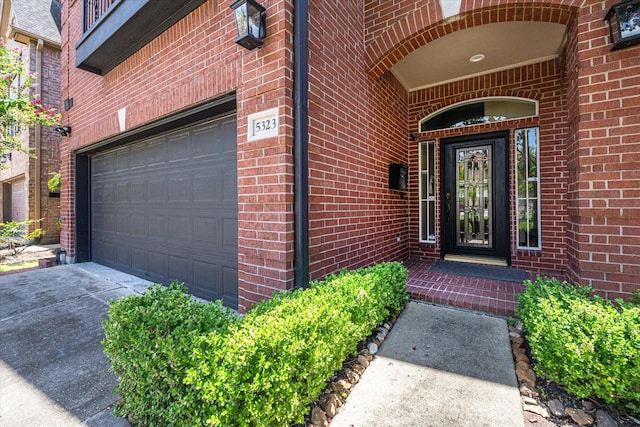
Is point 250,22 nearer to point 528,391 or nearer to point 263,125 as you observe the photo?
point 263,125

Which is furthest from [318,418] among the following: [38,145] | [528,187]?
[38,145]

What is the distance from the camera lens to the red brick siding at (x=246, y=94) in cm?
250

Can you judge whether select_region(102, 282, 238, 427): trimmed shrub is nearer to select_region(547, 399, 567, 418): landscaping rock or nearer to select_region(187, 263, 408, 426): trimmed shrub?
select_region(187, 263, 408, 426): trimmed shrub

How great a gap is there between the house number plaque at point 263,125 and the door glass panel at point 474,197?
3.70 metres

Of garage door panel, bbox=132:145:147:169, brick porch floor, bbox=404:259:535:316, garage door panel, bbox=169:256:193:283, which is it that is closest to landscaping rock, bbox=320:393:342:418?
brick porch floor, bbox=404:259:535:316

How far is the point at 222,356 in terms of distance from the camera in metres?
1.38

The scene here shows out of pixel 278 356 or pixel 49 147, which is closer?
pixel 278 356

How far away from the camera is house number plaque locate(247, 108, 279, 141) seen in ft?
8.34

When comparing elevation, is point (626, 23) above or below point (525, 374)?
above

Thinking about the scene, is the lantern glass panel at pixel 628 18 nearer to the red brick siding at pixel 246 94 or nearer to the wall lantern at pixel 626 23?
the wall lantern at pixel 626 23

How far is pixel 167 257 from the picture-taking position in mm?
4176

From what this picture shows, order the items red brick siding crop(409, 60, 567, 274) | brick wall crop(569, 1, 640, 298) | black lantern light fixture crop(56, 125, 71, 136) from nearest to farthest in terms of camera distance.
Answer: brick wall crop(569, 1, 640, 298)
red brick siding crop(409, 60, 567, 274)
black lantern light fixture crop(56, 125, 71, 136)

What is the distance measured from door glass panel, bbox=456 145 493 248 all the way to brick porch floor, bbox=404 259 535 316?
1.04 metres

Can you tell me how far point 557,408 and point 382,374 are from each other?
102 cm
